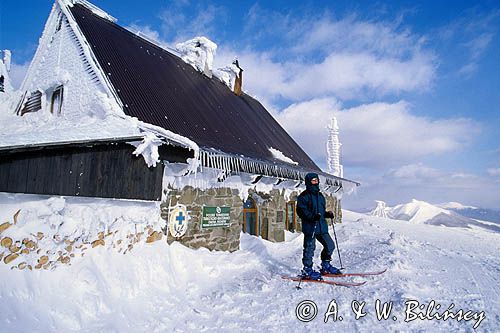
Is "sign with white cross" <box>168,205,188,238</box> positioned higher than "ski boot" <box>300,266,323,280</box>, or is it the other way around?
"sign with white cross" <box>168,205,188,238</box>

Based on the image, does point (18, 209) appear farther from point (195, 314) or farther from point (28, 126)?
point (28, 126)

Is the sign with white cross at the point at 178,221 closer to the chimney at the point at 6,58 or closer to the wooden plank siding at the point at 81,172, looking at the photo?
the wooden plank siding at the point at 81,172

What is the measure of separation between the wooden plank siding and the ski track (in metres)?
1.15

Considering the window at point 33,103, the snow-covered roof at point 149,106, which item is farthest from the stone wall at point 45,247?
the window at point 33,103

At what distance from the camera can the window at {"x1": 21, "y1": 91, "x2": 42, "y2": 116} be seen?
8.20 meters

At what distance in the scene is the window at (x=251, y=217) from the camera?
30.9 feet

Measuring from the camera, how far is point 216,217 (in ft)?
22.4

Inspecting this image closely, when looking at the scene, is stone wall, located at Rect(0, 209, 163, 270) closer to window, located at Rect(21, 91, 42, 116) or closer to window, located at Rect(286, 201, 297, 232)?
window, located at Rect(21, 91, 42, 116)

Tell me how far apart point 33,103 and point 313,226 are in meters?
8.49

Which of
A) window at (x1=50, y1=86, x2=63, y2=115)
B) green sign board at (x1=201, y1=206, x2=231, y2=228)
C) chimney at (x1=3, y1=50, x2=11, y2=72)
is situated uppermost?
chimney at (x1=3, y1=50, x2=11, y2=72)

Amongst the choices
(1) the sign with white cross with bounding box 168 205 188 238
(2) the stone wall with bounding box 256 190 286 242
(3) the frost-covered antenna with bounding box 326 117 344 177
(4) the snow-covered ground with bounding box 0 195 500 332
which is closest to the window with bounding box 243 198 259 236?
(2) the stone wall with bounding box 256 190 286 242

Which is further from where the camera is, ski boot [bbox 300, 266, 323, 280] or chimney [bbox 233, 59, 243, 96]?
chimney [bbox 233, 59, 243, 96]

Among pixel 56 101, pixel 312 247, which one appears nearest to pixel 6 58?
pixel 56 101

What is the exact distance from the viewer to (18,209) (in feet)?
12.4
